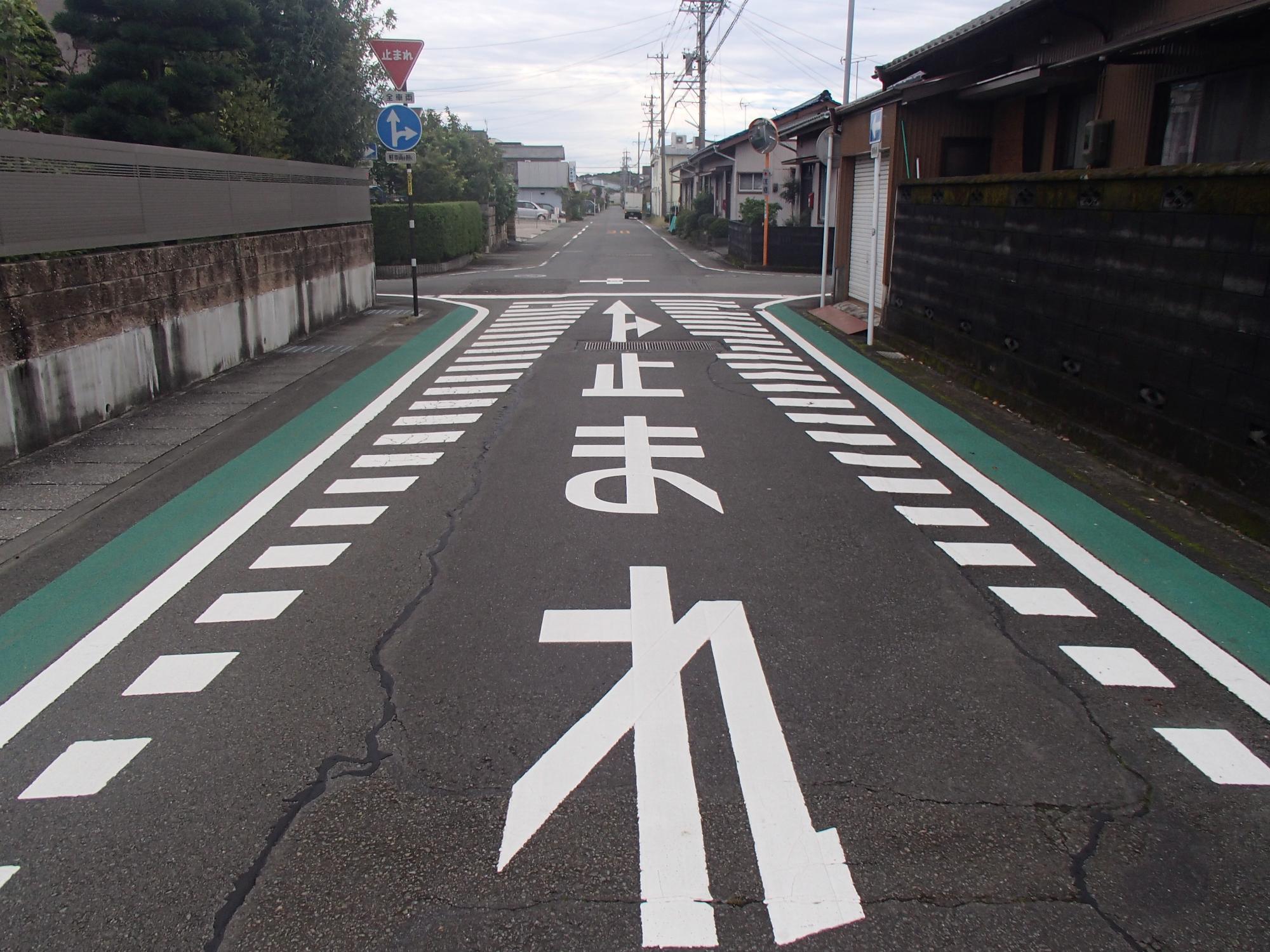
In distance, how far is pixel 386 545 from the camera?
5922 mm

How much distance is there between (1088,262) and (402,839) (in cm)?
718

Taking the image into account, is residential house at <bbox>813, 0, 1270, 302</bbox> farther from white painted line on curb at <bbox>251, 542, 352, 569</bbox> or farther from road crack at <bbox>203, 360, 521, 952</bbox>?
white painted line on curb at <bbox>251, 542, 352, 569</bbox>

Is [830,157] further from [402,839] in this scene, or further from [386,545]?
[402,839]

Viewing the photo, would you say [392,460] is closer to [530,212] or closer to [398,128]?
[398,128]

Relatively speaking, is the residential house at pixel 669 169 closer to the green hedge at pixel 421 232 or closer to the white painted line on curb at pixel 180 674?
the green hedge at pixel 421 232

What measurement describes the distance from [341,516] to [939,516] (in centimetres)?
385

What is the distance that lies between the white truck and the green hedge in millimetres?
60121

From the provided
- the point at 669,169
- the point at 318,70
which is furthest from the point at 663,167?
the point at 318,70

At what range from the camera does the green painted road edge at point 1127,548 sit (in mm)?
4883

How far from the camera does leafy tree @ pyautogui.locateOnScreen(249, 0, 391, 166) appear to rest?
1791 centimetres

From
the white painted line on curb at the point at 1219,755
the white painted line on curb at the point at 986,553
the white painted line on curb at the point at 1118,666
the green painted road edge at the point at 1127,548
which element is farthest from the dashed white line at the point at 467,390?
the white painted line on curb at the point at 1219,755

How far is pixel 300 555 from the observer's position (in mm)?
5789

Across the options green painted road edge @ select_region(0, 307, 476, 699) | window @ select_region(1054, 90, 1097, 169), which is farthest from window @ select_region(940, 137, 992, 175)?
green painted road edge @ select_region(0, 307, 476, 699)

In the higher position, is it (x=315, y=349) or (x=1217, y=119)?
(x=1217, y=119)
